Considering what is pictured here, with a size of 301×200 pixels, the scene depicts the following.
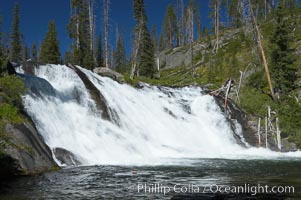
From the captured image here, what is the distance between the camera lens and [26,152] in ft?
49.7

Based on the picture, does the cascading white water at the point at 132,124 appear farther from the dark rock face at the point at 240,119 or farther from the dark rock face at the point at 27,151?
the dark rock face at the point at 27,151

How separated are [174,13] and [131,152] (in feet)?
253

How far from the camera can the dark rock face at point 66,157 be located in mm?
17531

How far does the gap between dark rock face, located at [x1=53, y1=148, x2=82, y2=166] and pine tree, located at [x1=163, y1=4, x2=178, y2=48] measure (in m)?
76.5

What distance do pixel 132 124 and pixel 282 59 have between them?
65.8 feet

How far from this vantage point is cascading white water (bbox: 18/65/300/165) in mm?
20609

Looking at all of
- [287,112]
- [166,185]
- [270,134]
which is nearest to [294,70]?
[287,112]

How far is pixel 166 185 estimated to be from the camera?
12.2m

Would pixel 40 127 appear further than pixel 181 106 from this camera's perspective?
No

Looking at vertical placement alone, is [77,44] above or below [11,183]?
above

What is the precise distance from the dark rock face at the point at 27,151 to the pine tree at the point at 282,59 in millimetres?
27303

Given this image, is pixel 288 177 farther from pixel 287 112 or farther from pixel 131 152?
pixel 287 112

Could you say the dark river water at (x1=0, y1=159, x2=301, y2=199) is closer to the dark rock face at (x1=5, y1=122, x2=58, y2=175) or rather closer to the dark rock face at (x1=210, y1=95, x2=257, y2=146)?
the dark rock face at (x1=5, y1=122, x2=58, y2=175)

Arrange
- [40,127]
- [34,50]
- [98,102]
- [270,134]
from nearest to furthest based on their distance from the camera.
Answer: [40,127]
[98,102]
[270,134]
[34,50]
